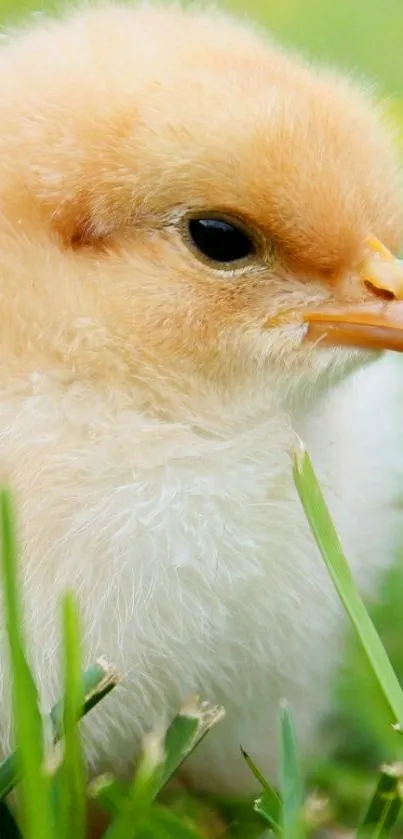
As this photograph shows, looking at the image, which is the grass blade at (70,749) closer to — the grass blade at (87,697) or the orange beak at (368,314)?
the grass blade at (87,697)

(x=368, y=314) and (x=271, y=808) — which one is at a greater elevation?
(x=368, y=314)

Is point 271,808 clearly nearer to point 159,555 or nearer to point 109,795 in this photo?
point 109,795

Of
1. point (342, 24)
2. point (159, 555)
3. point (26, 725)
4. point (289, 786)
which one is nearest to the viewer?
point (26, 725)

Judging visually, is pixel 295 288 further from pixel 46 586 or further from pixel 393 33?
pixel 393 33

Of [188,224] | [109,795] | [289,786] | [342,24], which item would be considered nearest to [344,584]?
[289,786]

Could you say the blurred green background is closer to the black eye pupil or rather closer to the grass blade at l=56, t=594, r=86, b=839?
the black eye pupil

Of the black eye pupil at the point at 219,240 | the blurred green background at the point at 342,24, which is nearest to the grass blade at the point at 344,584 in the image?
the black eye pupil at the point at 219,240
